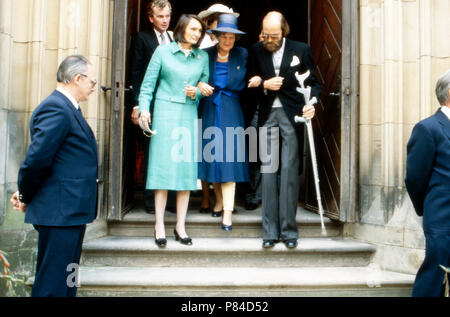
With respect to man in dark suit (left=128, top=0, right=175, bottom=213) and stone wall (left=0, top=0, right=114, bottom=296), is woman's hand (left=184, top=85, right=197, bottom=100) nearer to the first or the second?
man in dark suit (left=128, top=0, right=175, bottom=213)

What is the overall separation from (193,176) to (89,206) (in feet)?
4.63

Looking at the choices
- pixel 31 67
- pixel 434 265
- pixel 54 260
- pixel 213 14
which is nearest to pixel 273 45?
pixel 213 14

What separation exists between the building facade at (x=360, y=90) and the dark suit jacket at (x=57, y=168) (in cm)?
144

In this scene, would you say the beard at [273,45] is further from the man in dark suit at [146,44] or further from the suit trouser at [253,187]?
the suit trouser at [253,187]

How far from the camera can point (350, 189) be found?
4.54m

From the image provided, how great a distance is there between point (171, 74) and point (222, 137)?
0.81m

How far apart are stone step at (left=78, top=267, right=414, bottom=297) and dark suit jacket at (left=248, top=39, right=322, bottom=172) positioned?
139 centimetres

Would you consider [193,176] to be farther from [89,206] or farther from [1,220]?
[1,220]

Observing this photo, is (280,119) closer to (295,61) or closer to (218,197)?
(295,61)

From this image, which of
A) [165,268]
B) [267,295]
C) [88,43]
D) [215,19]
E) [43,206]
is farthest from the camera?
[215,19]

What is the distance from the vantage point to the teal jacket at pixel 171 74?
4.03 metres

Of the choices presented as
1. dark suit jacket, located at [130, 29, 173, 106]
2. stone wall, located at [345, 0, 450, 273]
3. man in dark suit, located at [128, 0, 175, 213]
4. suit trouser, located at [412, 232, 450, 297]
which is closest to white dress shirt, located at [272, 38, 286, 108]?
stone wall, located at [345, 0, 450, 273]

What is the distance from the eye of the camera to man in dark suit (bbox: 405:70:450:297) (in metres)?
2.91

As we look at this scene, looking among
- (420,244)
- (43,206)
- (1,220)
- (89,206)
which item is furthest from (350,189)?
(1,220)
